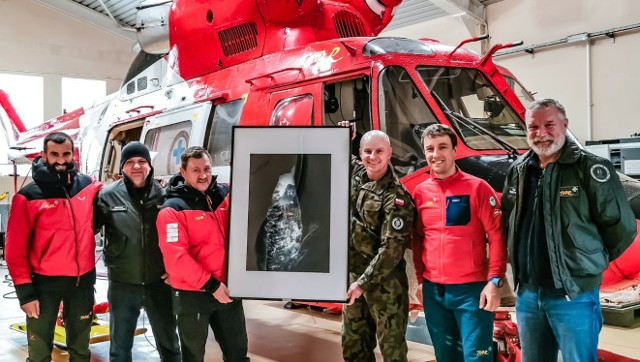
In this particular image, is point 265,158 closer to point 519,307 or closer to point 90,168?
point 519,307

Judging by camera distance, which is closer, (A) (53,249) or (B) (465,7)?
(A) (53,249)

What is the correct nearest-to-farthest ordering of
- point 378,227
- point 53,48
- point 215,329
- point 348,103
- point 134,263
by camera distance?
point 378,227 → point 215,329 → point 134,263 → point 348,103 → point 53,48

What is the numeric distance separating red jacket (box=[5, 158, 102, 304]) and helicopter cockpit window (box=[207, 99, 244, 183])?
5.05 ft

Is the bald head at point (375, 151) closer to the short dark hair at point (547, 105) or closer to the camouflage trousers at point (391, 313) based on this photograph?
the camouflage trousers at point (391, 313)

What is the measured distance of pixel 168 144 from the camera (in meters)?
5.79

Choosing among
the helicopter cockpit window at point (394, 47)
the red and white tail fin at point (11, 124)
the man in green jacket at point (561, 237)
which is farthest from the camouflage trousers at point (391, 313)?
the red and white tail fin at point (11, 124)

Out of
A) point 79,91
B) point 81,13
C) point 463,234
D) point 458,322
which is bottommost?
point 458,322

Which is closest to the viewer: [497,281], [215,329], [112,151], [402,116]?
[497,281]

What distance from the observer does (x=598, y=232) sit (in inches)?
98.0

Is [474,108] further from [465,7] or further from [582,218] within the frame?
[465,7]

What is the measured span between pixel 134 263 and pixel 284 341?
8.45 feet

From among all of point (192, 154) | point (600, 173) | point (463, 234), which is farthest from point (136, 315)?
point (600, 173)

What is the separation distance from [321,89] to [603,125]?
29.5ft

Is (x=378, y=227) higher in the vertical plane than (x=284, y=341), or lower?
higher
